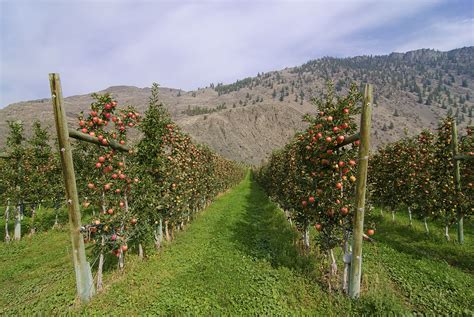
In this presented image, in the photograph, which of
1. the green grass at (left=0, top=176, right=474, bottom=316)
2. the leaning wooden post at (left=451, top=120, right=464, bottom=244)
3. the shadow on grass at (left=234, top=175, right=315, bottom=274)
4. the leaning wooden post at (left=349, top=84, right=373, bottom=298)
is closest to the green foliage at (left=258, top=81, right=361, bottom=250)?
the leaning wooden post at (left=349, top=84, right=373, bottom=298)

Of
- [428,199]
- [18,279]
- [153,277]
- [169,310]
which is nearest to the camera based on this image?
[169,310]

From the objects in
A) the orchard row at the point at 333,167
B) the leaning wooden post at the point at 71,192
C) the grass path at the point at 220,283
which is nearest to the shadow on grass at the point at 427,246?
the grass path at the point at 220,283

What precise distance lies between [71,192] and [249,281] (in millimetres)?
5762

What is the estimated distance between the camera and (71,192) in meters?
6.18

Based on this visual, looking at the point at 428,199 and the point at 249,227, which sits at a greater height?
the point at 428,199

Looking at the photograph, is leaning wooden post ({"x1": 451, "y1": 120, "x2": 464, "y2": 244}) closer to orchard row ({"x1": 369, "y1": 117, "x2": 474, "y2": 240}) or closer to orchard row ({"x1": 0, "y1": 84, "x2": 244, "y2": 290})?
orchard row ({"x1": 369, "y1": 117, "x2": 474, "y2": 240})

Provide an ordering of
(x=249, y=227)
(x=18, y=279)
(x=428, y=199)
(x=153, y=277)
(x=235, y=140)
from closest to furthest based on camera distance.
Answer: (x=153, y=277) → (x=18, y=279) → (x=428, y=199) → (x=249, y=227) → (x=235, y=140)

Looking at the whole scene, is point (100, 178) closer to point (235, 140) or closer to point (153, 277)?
point (153, 277)

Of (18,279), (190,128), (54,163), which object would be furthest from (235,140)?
(18,279)

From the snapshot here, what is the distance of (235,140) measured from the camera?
132m

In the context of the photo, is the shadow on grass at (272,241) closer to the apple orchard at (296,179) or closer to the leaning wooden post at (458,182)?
the apple orchard at (296,179)

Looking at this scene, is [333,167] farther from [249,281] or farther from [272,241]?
[272,241]

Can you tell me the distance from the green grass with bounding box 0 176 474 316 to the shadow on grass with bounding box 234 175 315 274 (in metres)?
0.05

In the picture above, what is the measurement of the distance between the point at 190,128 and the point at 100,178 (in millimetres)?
129905
